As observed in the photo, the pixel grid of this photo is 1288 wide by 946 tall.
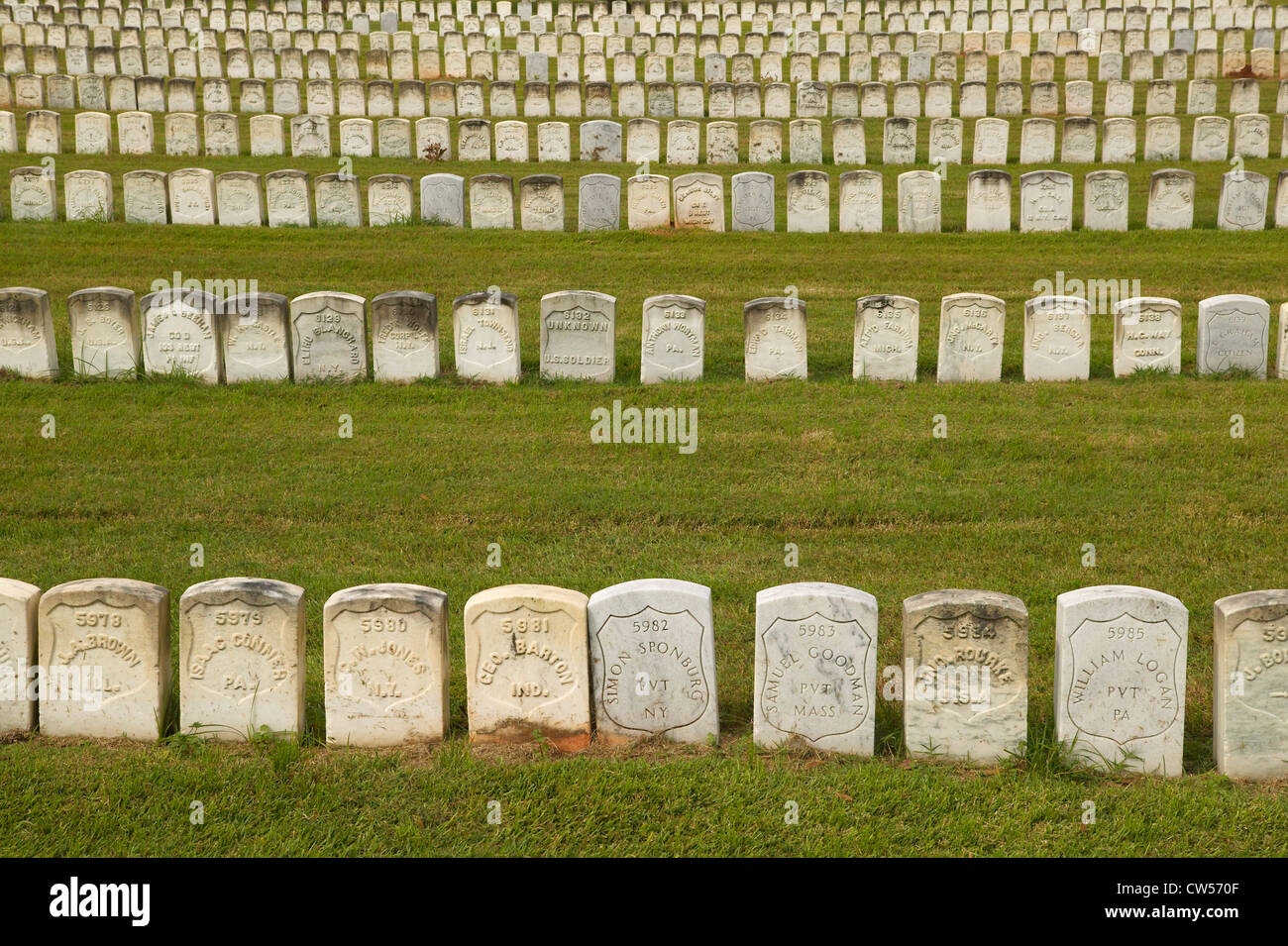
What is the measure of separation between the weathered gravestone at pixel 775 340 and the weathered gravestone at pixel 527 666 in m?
5.64

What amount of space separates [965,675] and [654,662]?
131cm

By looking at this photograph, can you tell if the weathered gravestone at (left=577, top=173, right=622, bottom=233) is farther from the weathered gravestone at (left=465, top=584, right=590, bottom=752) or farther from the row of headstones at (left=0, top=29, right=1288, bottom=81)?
the weathered gravestone at (left=465, top=584, right=590, bottom=752)

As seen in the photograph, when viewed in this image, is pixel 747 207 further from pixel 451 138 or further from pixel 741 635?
pixel 741 635

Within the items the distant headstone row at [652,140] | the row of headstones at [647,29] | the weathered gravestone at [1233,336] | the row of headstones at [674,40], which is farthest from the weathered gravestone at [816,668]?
the row of headstones at [647,29]

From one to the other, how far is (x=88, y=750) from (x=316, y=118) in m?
16.2

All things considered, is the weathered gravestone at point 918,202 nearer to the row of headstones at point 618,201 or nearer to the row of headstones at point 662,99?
the row of headstones at point 618,201

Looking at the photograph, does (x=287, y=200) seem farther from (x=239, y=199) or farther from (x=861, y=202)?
(x=861, y=202)

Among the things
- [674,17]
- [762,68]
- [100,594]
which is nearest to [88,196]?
[100,594]

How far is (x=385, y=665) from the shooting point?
580 centimetres

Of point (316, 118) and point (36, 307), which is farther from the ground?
point (316, 118)

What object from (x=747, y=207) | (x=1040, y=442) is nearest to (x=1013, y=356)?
(x=1040, y=442)

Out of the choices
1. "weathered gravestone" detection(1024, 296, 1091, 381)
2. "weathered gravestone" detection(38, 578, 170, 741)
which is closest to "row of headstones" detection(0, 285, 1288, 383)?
"weathered gravestone" detection(1024, 296, 1091, 381)

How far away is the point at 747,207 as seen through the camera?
16188 mm

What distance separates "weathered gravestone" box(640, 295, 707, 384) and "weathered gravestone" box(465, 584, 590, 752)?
5.47 m
